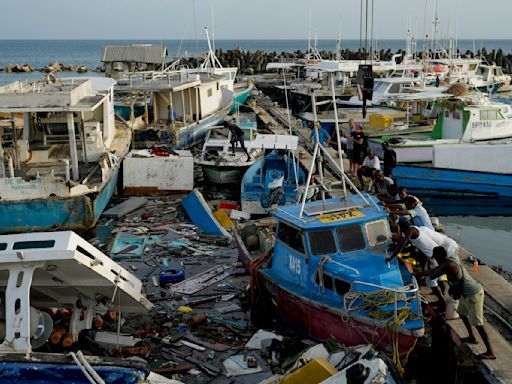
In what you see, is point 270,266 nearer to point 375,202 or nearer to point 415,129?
point 375,202

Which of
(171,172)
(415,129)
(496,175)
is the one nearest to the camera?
(171,172)

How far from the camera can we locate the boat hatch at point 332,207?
31.7 ft

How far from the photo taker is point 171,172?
1944 centimetres

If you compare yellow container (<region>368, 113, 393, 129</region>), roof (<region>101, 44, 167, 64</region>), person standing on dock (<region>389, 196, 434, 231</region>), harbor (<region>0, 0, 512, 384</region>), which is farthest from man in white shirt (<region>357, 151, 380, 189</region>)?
roof (<region>101, 44, 167, 64</region>)

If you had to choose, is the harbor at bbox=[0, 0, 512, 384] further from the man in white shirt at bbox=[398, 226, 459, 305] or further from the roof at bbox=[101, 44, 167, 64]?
the roof at bbox=[101, 44, 167, 64]

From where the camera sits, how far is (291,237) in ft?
32.1

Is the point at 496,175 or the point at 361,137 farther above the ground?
the point at 361,137

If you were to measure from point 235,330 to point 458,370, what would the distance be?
11.2 ft

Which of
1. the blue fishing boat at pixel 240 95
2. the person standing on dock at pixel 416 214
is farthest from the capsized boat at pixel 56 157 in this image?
the blue fishing boat at pixel 240 95

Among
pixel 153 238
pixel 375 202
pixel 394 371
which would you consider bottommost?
pixel 153 238

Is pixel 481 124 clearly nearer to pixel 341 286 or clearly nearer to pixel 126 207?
pixel 126 207

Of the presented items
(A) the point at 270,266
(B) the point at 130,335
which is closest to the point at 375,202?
(A) the point at 270,266

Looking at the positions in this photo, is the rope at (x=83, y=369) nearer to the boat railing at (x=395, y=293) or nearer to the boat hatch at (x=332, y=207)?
the boat railing at (x=395, y=293)

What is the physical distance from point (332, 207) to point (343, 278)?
1.33 m
